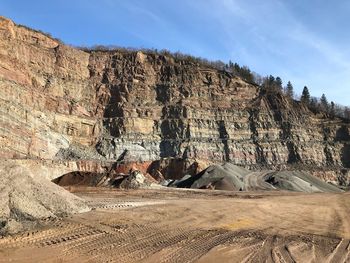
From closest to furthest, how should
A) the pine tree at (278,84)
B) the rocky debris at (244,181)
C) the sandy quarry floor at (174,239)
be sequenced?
the sandy quarry floor at (174,239) → the rocky debris at (244,181) → the pine tree at (278,84)

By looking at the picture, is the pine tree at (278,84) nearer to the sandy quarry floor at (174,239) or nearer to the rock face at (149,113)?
the rock face at (149,113)

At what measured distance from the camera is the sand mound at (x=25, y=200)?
955 cm

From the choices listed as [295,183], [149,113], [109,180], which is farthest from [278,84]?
[109,180]

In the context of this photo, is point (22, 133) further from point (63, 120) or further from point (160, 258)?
point (160, 258)

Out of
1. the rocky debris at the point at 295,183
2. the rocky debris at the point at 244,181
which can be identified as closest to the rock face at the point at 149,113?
the rocky debris at the point at 244,181

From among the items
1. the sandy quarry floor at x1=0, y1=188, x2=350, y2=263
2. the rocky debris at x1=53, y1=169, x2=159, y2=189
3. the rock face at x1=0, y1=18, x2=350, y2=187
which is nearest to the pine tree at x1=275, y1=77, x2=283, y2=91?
the rock face at x1=0, y1=18, x2=350, y2=187

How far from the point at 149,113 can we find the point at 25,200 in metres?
50.5

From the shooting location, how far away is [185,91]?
65.1m

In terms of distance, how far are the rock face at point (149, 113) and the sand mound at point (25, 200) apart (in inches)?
1291

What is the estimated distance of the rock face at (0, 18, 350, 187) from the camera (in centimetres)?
4972

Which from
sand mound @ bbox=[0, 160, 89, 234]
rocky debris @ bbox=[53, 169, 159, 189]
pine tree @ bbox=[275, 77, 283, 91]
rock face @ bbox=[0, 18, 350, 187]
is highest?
pine tree @ bbox=[275, 77, 283, 91]

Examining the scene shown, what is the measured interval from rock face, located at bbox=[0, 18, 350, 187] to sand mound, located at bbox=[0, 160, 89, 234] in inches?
1291

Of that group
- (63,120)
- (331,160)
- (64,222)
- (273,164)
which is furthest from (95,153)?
(64,222)

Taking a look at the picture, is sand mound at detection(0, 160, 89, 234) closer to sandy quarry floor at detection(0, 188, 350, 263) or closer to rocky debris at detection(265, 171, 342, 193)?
sandy quarry floor at detection(0, 188, 350, 263)
